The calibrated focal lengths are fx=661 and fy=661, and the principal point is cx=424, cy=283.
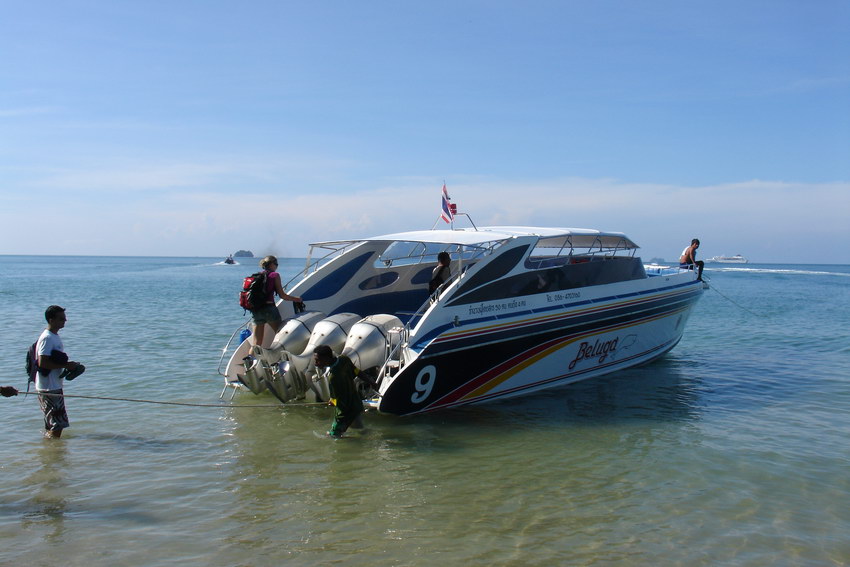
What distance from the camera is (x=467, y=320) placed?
805 centimetres

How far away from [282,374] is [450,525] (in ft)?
11.6

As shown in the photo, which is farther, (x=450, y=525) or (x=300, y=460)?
(x=300, y=460)

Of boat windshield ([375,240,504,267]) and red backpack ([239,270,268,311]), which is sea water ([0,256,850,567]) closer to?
red backpack ([239,270,268,311])

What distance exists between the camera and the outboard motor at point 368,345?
25.3 ft

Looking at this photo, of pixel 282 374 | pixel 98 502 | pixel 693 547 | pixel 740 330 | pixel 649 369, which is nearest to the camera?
pixel 693 547

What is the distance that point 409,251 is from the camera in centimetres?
1094

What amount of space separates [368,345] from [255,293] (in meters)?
1.92

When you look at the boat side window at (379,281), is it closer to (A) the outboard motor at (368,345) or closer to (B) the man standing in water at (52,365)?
(A) the outboard motor at (368,345)

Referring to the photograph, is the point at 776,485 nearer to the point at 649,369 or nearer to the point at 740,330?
the point at 649,369

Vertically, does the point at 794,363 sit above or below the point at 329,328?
below

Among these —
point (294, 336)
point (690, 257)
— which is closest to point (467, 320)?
point (294, 336)

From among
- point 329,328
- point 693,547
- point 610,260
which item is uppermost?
point 610,260

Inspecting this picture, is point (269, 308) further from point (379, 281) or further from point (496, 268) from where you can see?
point (496, 268)

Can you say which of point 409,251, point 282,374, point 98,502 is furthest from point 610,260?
point 98,502
